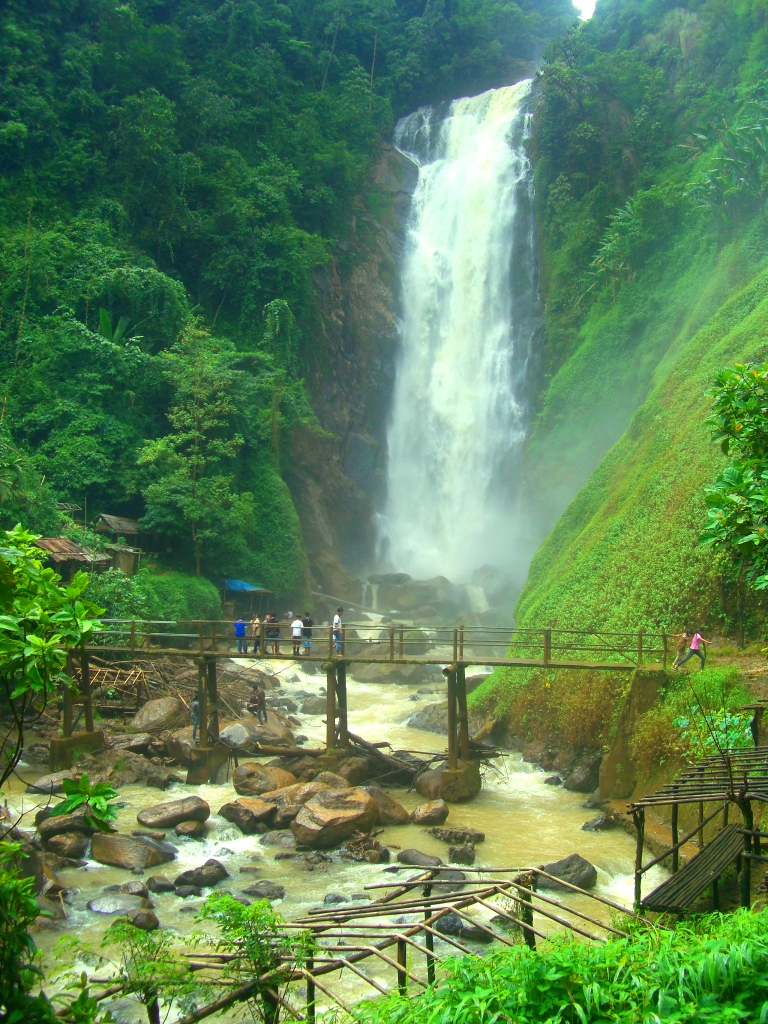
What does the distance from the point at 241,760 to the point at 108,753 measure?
2637mm

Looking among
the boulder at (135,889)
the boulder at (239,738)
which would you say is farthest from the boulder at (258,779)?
the boulder at (135,889)

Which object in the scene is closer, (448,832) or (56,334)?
(448,832)

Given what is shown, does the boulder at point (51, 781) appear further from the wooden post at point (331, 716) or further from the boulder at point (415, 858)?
the boulder at point (415, 858)

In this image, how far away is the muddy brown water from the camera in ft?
36.0

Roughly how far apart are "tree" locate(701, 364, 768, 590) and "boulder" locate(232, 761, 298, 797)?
10069 mm

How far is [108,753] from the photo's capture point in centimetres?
1688

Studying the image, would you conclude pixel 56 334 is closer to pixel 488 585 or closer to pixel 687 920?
pixel 488 585

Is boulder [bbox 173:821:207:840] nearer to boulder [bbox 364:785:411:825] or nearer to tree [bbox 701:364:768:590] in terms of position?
boulder [bbox 364:785:411:825]

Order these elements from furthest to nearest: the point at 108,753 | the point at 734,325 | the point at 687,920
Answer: the point at 734,325 → the point at 108,753 → the point at 687,920

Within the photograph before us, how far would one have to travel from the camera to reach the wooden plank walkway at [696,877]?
6797 mm

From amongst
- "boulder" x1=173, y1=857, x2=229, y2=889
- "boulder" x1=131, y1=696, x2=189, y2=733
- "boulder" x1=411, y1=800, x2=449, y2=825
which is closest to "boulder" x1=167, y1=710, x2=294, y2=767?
"boulder" x1=131, y1=696, x2=189, y2=733

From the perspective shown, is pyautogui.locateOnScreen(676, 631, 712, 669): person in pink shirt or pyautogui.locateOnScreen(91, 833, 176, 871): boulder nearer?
pyautogui.locateOnScreen(91, 833, 176, 871): boulder

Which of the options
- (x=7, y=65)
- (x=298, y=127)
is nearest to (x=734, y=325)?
(x=298, y=127)

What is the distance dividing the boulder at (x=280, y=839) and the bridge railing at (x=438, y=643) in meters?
3.61
